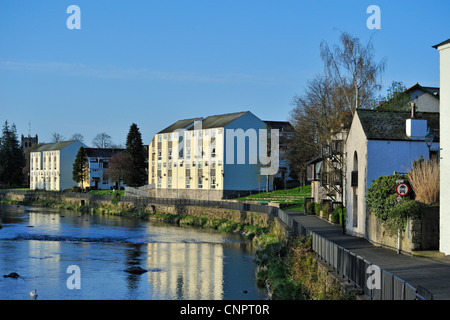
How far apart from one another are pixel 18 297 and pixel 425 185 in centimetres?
1567

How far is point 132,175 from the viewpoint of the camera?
97500 mm

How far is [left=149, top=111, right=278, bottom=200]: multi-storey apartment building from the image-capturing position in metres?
74.1

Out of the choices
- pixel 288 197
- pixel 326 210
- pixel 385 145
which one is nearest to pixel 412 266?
pixel 385 145

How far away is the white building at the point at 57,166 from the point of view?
12436 cm

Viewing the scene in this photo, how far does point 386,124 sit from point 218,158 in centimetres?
4701

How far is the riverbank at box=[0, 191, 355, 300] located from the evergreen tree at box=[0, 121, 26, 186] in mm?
45654

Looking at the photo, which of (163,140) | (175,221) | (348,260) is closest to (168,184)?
(163,140)

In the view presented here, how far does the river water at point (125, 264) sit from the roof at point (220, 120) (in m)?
26.1

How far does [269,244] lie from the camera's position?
32.9 metres

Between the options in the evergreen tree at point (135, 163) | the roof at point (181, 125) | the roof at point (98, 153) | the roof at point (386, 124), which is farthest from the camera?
the roof at point (98, 153)

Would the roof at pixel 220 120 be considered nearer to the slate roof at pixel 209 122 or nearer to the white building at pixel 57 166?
the slate roof at pixel 209 122

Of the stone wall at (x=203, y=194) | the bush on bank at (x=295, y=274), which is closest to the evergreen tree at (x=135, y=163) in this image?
the stone wall at (x=203, y=194)

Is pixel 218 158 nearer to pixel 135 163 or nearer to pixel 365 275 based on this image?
pixel 135 163
